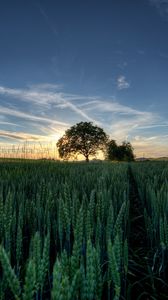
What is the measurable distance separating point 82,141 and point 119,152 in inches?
794

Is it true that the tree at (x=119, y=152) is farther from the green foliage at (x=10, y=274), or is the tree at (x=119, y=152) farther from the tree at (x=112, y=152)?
the green foliage at (x=10, y=274)

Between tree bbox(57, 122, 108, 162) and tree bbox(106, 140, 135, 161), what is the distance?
45.8 feet

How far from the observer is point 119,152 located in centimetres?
7806

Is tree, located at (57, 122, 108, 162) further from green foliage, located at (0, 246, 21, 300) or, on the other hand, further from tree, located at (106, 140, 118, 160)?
green foliage, located at (0, 246, 21, 300)

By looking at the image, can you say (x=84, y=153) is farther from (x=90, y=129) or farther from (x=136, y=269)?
(x=136, y=269)

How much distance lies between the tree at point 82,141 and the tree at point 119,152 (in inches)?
550

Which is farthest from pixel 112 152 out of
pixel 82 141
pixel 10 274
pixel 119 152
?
pixel 10 274

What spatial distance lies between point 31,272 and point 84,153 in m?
59.8

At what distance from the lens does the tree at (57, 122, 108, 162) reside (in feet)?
197

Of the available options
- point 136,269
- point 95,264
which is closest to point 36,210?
point 136,269

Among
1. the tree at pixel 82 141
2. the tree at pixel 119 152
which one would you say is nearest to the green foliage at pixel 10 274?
the tree at pixel 82 141

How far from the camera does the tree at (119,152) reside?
76875mm

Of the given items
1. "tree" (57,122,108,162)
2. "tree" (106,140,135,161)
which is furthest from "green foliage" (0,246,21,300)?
"tree" (106,140,135,161)

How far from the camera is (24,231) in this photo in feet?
6.64
